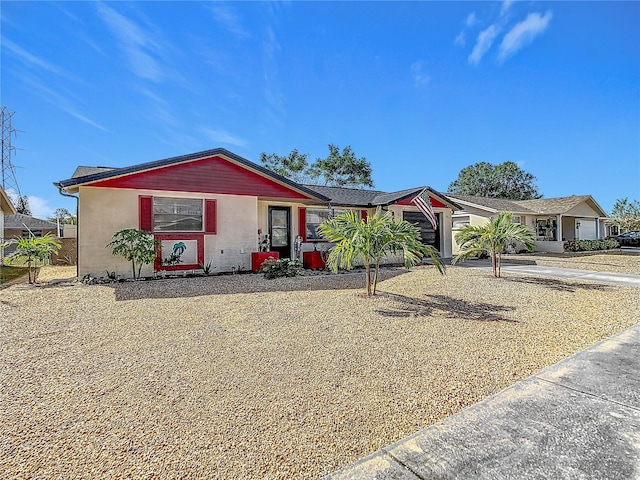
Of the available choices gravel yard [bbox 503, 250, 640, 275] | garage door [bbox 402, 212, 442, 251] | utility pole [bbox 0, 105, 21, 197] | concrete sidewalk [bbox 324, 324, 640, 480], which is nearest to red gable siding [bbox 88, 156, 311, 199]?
garage door [bbox 402, 212, 442, 251]

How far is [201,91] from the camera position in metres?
15.0

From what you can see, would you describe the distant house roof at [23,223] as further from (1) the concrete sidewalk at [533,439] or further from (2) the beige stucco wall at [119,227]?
(1) the concrete sidewalk at [533,439]

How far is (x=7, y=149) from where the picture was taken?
3009 centimetres

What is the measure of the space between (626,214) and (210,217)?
38.0 meters

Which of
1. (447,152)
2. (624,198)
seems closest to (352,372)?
(447,152)

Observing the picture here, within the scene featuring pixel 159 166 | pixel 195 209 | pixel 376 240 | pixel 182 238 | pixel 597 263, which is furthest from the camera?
pixel 597 263

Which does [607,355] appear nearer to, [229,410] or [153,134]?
[229,410]

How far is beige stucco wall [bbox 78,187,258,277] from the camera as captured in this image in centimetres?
929

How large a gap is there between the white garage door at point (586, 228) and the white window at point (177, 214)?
31.1 m

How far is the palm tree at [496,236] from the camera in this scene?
984cm

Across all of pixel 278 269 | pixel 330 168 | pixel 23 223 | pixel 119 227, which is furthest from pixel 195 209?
pixel 23 223

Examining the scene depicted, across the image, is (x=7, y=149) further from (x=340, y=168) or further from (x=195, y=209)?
(x=195, y=209)

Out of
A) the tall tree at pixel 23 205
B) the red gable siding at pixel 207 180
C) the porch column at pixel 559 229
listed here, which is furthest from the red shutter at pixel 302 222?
the tall tree at pixel 23 205

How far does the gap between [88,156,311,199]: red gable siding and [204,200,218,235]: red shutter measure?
1.46 feet
